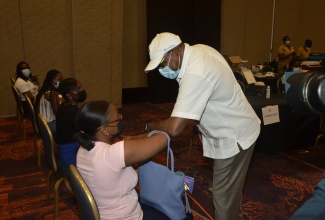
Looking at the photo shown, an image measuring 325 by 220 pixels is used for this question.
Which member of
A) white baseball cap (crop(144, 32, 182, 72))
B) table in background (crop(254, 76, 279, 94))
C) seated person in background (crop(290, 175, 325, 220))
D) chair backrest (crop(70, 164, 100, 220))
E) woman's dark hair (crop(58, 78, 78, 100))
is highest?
white baseball cap (crop(144, 32, 182, 72))

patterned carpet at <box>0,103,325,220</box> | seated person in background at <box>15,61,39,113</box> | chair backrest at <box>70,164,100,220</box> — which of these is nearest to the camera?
chair backrest at <box>70,164,100,220</box>

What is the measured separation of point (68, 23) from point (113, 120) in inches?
188

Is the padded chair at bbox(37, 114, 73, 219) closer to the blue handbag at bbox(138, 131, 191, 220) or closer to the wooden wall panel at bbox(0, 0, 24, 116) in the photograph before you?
the blue handbag at bbox(138, 131, 191, 220)

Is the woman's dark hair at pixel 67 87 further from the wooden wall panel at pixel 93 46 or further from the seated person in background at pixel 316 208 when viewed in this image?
the wooden wall panel at pixel 93 46

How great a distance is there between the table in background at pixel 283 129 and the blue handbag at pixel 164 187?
6.99 ft

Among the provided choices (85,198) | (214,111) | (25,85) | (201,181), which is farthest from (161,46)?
(25,85)

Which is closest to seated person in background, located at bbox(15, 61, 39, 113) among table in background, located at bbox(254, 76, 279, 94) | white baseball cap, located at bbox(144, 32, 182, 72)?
→ white baseball cap, located at bbox(144, 32, 182, 72)

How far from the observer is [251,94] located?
389 centimetres

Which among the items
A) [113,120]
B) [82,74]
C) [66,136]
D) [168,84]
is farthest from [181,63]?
[168,84]

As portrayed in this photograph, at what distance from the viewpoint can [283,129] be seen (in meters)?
3.56

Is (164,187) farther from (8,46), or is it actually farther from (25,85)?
(8,46)

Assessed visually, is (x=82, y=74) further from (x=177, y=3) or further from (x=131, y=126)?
(x=177, y=3)

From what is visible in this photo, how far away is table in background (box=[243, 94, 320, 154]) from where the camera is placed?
3.44 metres

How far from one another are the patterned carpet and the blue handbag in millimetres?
1021
